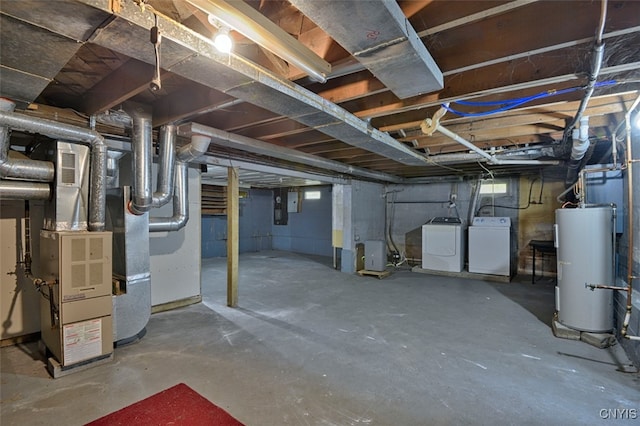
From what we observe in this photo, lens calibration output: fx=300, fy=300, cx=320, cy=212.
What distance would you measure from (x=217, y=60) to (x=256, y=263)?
5825mm

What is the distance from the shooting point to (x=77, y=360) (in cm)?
224

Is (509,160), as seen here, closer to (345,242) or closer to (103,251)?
(345,242)

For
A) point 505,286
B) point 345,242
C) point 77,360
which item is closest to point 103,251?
point 77,360

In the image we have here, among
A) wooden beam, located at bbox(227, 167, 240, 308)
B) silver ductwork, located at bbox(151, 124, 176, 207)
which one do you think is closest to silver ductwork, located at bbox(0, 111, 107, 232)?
silver ductwork, located at bbox(151, 124, 176, 207)

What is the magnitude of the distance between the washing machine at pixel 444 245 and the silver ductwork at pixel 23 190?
221 inches

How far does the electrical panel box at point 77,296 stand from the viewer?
2197 mm

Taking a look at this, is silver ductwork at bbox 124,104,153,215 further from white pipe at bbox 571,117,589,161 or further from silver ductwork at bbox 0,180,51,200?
white pipe at bbox 571,117,589,161

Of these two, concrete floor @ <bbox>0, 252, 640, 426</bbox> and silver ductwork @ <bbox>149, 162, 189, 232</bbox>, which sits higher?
silver ductwork @ <bbox>149, 162, 189, 232</bbox>

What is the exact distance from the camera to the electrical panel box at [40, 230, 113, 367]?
2.20m

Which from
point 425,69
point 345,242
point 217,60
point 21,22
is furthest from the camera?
point 345,242

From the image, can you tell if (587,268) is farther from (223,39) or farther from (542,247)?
(223,39)

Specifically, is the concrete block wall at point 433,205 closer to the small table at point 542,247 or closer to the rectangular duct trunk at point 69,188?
the small table at point 542,247

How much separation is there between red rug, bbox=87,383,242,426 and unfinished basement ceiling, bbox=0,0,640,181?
1.93m

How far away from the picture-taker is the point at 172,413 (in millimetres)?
1799
